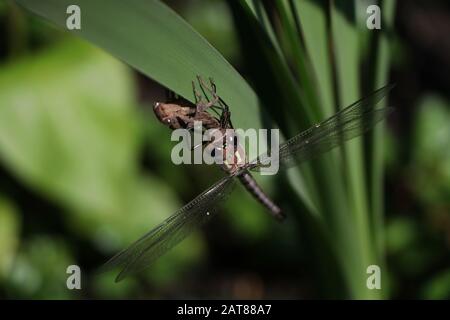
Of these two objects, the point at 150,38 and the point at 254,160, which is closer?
the point at 150,38

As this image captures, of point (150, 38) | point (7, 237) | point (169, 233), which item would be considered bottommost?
point (169, 233)

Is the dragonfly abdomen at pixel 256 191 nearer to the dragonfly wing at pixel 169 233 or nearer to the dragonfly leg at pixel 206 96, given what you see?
the dragonfly wing at pixel 169 233

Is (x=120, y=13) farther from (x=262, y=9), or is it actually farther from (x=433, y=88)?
(x=433, y=88)

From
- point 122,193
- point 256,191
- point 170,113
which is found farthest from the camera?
point 122,193

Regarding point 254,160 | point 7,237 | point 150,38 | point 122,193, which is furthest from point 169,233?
point 7,237

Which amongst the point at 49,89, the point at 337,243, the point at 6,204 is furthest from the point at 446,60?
the point at 337,243

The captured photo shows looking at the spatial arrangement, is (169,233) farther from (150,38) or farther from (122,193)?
(122,193)

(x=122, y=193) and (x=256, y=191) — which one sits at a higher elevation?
(x=122, y=193)
